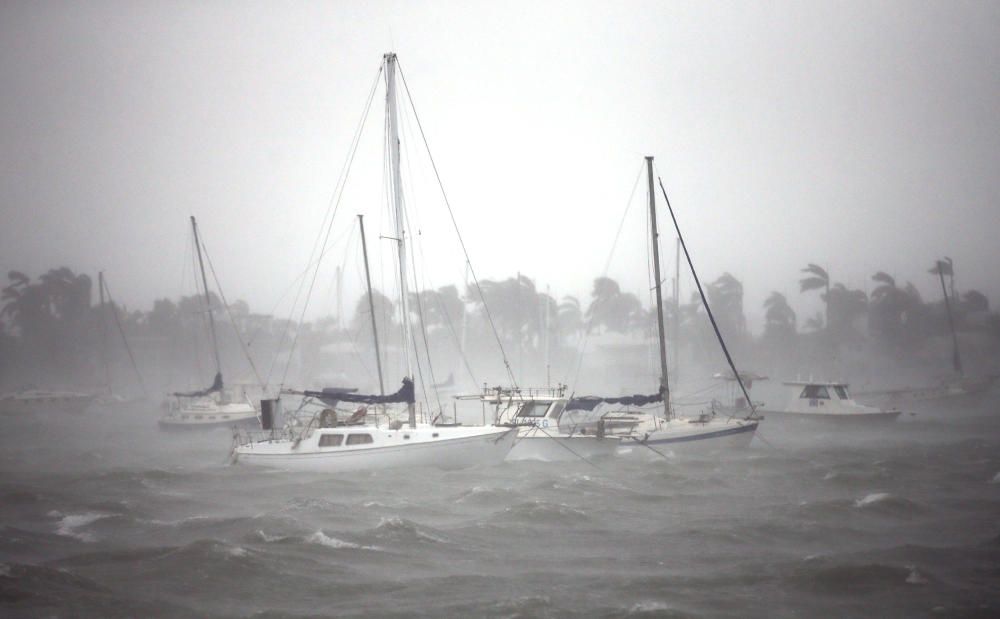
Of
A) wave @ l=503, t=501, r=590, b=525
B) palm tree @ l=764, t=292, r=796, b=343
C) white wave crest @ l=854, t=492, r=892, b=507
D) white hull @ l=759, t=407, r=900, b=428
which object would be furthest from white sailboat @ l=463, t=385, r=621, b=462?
palm tree @ l=764, t=292, r=796, b=343

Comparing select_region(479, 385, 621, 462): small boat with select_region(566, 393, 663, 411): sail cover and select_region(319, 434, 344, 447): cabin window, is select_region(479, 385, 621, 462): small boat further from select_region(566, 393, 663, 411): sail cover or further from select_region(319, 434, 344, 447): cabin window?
select_region(319, 434, 344, 447): cabin window

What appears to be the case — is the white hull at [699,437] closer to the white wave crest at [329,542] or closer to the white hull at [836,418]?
the white hull at [836,418]

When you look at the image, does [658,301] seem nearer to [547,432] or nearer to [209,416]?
[547,432]

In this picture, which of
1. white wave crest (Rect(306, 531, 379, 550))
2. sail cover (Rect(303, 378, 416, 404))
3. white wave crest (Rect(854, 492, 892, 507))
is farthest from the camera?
sail cover (Rect(303, 378, 416, 404))

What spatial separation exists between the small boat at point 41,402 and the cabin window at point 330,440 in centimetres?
5270

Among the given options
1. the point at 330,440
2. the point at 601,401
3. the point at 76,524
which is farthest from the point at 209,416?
the point at 76,524

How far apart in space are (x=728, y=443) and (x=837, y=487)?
7.73 meters

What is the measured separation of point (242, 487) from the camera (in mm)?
28500

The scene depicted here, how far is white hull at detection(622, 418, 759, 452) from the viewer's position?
33438 millimetres

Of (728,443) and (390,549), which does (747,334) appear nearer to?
(728,443)

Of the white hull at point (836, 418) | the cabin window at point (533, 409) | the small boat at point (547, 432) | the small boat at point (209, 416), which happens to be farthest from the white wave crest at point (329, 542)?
the small boat at point (209, 416)

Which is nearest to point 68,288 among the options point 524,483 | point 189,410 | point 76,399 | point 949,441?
point 76,399

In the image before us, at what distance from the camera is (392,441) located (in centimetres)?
2945

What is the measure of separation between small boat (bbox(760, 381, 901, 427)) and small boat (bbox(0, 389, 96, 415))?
2448 inches
